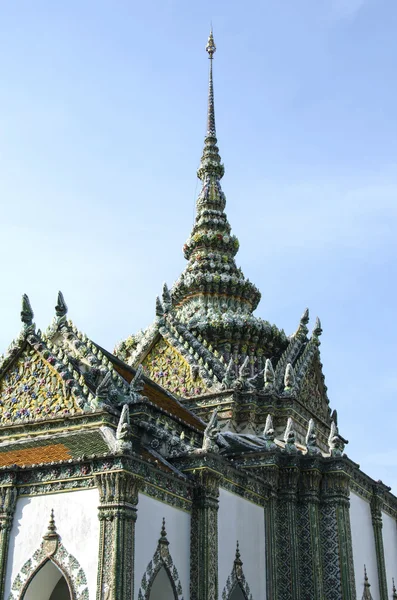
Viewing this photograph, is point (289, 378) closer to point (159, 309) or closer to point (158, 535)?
point (159, 309)

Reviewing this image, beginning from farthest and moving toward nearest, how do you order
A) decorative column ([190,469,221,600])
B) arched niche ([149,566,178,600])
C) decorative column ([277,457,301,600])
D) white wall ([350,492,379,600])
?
white wall ([350,492,379,600]), decorative column ([277,457,301,600]), decorative column ([190,469,221,600]), arched niche ([149,566,178,600])

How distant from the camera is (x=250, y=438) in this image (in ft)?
64.2

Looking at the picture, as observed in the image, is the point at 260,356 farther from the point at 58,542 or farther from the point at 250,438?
the point at 58,542

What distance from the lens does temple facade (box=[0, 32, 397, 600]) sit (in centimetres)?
1301

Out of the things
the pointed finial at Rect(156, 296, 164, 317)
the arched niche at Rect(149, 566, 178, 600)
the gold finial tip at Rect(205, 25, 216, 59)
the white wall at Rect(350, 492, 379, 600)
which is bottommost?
the arched niche at Rect(149, 566, 178, 600)

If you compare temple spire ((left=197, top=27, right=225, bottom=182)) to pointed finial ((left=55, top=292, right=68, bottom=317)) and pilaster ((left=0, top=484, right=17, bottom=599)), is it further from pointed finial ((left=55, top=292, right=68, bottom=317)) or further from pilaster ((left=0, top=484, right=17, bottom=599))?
pilaster ((left=0, top=484, right=17, bottom=599))

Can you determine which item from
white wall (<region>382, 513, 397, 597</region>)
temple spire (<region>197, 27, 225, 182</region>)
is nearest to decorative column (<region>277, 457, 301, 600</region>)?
white wall (<region>382, 513, 397, 597</region>)

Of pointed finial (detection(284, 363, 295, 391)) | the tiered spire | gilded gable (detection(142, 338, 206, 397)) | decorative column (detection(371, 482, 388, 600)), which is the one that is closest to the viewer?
decorative column (detection(371, 482, 388, 600))

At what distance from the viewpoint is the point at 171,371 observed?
21.9 m

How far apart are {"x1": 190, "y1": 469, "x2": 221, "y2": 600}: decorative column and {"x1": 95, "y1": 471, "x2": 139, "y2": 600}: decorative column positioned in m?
1.85

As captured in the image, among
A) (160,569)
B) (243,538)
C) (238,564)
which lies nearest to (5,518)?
(160,569)

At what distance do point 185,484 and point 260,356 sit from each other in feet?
32.0

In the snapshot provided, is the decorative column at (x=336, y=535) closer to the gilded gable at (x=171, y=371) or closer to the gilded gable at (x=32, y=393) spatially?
the gilded gable at (x=171, y=371)

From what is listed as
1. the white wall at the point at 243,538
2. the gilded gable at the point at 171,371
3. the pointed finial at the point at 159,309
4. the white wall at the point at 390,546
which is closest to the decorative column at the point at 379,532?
the white wall at the point at 390,546
